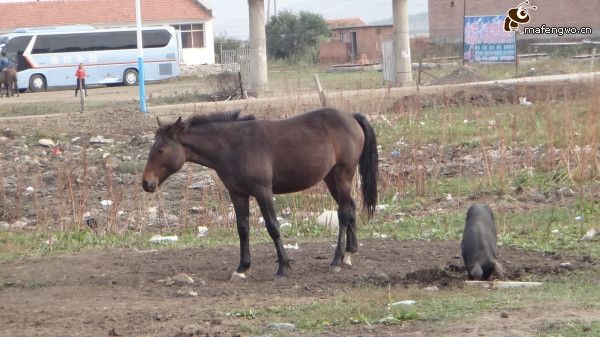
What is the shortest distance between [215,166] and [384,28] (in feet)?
225

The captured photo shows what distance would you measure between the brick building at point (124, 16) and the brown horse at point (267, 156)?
64408 millimetres

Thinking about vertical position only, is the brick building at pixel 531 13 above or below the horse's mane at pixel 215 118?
above

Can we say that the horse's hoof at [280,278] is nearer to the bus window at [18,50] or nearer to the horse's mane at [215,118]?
the horse's mane at [215,118]

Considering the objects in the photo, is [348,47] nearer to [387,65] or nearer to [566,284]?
[387,65]

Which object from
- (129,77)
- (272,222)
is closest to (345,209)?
(272,222)

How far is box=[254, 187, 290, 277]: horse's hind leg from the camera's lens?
1019cm

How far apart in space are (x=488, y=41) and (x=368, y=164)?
37862mm

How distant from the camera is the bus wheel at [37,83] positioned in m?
52.9

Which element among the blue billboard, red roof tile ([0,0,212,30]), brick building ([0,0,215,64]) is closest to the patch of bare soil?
the blue billboard

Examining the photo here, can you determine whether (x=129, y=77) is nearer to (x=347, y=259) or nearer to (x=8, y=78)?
(x=8, y=78)

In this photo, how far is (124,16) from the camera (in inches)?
2953

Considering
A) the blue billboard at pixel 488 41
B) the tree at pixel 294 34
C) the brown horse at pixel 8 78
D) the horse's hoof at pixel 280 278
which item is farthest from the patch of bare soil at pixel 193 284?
the tree at pixel 294 34

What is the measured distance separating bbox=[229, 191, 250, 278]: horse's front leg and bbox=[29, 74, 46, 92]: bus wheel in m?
44.3

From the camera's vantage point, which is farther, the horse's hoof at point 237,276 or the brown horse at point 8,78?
the brown horse at point 8,78
